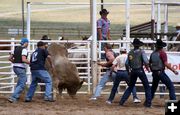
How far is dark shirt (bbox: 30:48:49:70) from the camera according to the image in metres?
15.8

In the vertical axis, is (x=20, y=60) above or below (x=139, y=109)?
above

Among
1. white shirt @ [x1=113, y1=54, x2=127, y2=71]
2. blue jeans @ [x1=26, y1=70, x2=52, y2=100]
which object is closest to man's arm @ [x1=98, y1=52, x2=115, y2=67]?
white shirt @ [x1=113, y1=54, x2=127, y2=71]

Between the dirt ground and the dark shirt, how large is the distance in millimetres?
879

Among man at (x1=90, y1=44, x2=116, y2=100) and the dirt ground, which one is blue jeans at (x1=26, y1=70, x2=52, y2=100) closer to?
the dirt ground

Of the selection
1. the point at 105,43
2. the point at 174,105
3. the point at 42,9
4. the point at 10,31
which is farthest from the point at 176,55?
the point at 42,9

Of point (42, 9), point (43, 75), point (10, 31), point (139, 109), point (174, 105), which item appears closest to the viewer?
point (174, 105)

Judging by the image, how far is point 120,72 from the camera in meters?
15.6

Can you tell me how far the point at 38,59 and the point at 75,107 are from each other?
165 cm

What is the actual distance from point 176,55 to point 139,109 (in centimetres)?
279

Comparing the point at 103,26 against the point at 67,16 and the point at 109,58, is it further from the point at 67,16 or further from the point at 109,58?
the point at 67,16

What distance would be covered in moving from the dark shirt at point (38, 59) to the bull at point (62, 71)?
0.80m

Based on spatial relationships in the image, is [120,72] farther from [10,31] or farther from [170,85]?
[10,31]

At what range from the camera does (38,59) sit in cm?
1585

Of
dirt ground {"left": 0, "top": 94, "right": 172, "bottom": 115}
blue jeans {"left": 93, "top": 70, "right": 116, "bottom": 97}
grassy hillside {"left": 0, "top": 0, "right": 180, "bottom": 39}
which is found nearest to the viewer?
dirt ground {"left": 0, "top": 94, "right": 172, "bottom": 115}
